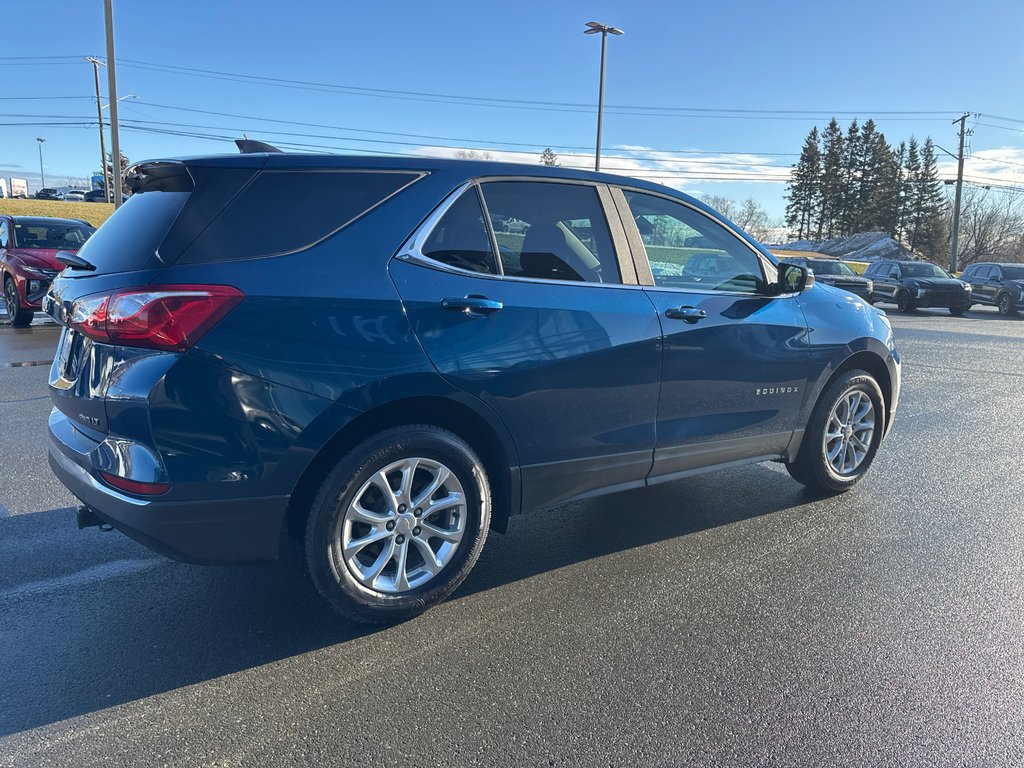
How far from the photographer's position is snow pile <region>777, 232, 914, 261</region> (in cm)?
6781

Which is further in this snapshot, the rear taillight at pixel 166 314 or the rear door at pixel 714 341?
the rear door at pixel 714 341

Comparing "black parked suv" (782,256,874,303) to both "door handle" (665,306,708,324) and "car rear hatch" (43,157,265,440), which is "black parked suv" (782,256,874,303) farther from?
"car rear hatch" (43,157,265,440)

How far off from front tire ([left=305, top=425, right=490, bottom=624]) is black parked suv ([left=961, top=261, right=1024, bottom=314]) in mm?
26440

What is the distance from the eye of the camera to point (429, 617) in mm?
3184

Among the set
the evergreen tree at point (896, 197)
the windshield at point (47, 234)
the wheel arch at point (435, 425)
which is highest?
the evergreen tree at point (896, 197)

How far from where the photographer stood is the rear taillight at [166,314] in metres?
2.54

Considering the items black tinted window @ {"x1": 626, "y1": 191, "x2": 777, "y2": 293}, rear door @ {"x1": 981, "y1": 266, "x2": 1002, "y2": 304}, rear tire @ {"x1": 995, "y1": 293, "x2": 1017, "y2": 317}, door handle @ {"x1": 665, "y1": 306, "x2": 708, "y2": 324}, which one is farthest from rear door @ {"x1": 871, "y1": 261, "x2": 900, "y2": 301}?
door handle @ {"x1": 665, "y1": 306, "x2": 708, "y2": 324}

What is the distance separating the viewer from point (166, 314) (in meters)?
2.54

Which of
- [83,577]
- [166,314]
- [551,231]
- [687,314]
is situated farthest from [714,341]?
[83,577]

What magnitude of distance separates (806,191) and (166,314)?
99.4 metres

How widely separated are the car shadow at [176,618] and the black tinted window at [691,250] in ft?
4.61

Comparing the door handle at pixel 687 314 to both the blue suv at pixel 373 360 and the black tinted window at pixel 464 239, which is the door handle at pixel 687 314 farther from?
the black tinted window at pixel 464 239

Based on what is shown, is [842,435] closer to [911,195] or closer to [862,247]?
[862,247]

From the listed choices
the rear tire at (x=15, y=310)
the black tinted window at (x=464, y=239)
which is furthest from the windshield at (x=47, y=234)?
the black tinted window at (x=464, y=239)
